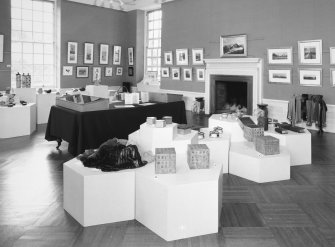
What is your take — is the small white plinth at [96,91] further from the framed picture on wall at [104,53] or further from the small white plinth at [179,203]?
the small white plinth at [179,203]

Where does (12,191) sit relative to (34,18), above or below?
below

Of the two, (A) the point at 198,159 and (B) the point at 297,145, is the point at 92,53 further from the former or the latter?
(A) the point at 198,159

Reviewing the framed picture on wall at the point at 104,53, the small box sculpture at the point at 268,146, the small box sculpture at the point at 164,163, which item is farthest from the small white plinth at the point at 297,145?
the framed picture on wall at the point at 104,53

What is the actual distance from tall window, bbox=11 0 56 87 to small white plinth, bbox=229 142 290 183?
35.3ft

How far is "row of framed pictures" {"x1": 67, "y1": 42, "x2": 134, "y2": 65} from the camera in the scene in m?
15.3

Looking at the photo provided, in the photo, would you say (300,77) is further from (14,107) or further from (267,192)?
(14,107)

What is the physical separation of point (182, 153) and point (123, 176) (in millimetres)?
1394

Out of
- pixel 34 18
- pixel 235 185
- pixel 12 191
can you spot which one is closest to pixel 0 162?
pixel 12 191

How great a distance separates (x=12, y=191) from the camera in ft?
16.5

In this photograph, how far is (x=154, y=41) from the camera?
1698 centimetres

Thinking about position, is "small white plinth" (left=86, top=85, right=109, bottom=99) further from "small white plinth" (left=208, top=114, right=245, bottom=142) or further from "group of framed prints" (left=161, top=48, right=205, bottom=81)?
"small white plinth" (left=208, top=114, right=245, bottom=142)

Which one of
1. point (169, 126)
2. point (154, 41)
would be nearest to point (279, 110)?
point (169, 126)

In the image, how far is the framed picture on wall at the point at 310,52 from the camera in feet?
34.0

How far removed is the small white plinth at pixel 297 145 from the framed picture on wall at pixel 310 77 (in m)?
4.48
